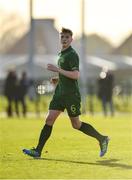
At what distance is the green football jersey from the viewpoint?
13680 millimetres

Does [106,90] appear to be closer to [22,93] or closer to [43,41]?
[22,93]

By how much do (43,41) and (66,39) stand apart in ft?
379

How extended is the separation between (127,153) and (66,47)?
2.22 m

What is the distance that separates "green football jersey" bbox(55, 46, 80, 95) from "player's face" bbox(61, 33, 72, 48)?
0.09 metres

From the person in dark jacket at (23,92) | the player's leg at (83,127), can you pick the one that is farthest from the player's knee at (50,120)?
the person in dark jacket at (23,92)

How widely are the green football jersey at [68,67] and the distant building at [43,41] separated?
10638 centimetres

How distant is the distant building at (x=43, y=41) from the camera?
122 meters

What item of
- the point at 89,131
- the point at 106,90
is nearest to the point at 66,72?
the point at 89,131

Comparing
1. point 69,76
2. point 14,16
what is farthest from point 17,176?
point 14,16

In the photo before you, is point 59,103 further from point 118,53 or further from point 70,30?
point 118,53

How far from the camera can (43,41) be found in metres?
129

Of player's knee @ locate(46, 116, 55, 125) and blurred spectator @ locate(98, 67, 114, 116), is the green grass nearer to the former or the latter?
player's knee @ locate(46, 116, 55, 125)

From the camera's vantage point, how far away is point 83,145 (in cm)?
1672

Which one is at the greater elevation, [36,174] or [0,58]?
[36,174]
